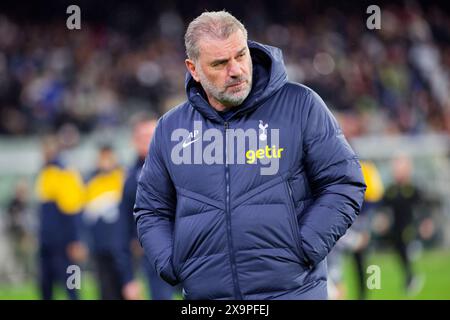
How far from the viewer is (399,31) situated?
1781cm

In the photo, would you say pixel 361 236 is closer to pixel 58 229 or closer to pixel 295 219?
pixel 58 229

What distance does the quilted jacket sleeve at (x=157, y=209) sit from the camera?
365 centimetres

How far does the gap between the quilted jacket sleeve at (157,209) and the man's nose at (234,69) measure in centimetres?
42

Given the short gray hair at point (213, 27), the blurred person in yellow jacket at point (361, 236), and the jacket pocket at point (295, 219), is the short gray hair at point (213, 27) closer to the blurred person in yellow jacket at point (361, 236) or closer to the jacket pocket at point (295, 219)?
the jacket pocket at point (295, 219)

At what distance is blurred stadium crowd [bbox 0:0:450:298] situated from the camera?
48.0ft

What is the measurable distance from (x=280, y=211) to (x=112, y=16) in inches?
603

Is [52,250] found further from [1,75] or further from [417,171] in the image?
[1,75]

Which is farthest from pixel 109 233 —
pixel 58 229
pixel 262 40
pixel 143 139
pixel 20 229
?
pixel 262 40

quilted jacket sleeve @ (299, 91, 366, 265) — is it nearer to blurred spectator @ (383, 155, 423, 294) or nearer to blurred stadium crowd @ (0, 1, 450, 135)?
blurred spectator @ (383, 155, 423, 294)

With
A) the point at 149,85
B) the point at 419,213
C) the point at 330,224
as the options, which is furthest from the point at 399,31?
the point at 330,224

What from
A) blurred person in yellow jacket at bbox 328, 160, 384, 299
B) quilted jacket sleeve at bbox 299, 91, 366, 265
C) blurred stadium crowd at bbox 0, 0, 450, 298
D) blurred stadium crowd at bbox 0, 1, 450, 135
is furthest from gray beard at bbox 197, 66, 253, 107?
blurred stadium crowd at bbox 0, 1, 450, 135

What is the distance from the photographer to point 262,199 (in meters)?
3.47

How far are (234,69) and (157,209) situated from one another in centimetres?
68

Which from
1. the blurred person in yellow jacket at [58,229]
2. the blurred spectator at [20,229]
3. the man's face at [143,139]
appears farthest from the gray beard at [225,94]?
the blurred spectator at [20,229]
